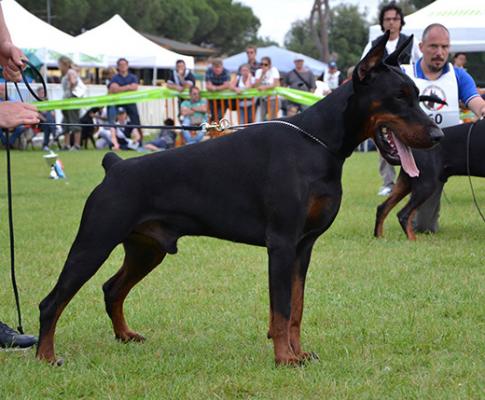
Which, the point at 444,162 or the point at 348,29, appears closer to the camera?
the point at 444,162

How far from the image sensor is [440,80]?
832 centimetres

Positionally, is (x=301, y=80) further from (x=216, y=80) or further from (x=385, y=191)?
(x=385, y=191)

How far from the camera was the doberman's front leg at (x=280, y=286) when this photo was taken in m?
4.09

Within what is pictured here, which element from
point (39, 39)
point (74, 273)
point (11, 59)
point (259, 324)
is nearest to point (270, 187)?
point (74, 273)

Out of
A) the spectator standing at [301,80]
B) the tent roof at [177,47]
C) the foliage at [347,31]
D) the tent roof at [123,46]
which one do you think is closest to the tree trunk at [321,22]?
the foliage at [347,31]

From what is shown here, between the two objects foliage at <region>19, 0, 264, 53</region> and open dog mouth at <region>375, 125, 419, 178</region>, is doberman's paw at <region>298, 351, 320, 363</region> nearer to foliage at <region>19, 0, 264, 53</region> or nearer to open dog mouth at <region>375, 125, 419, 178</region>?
open dog mouth at <region>375, 125, 419, 178</region>

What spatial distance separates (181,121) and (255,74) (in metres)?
2.43

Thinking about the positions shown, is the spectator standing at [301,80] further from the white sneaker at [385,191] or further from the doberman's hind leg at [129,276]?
the doberman's hind leg at [129,276]

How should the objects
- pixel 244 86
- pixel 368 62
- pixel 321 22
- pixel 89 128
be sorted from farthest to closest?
pixel 321 22 < pixel 89 128 < pixel 244 86 < pixel 368 62

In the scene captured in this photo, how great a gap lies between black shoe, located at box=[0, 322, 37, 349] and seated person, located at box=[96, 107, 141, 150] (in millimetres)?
17021

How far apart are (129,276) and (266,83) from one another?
52.2 feet

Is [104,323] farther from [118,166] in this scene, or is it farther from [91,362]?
[118,166]

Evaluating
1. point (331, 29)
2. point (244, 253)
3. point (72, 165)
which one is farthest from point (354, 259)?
point (331, 29)

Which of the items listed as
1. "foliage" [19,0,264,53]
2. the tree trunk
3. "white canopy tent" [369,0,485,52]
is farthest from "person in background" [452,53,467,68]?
"foliage" [19,0,264,53]
